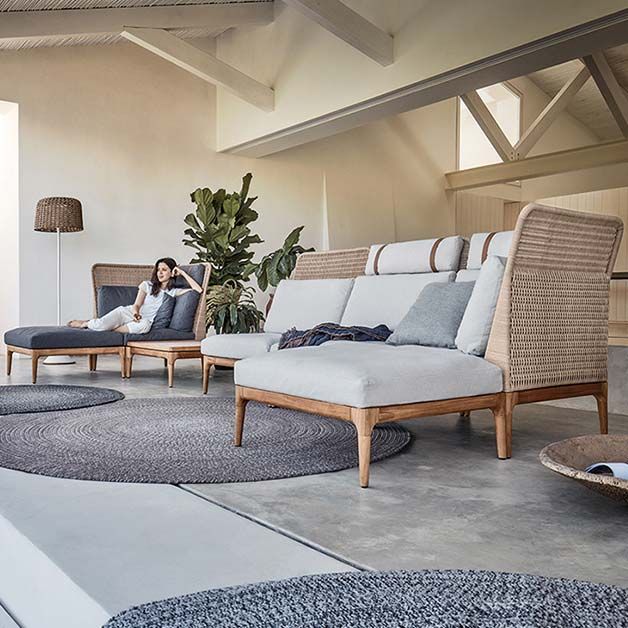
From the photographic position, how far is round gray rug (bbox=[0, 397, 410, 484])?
2.37 m

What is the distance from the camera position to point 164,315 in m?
5.57

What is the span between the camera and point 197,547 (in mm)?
1611

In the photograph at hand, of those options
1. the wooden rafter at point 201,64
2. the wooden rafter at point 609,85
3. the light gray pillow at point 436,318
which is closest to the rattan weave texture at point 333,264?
the light gray pillow at point 436,318

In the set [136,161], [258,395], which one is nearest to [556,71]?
[136,161]

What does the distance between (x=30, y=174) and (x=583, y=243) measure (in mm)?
5893

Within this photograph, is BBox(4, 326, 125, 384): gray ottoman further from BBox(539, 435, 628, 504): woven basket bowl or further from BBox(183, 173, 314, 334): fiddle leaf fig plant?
BBox(539, 435, 628, 504): woven basket bowl

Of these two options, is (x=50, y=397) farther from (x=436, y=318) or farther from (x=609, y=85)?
(x=609, y=85)

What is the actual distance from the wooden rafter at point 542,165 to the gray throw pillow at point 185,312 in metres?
5.27

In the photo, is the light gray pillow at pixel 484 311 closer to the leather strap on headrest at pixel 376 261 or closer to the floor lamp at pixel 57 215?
the leather strap on headrest at pixel 376 261

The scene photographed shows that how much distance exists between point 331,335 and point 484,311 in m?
1.03

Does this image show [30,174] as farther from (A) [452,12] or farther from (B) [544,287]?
(B) [544,287]

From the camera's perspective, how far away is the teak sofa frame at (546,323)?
104 inches

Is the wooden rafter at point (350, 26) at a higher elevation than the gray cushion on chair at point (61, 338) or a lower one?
higher

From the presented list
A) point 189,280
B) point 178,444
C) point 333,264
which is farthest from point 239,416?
point 189,280
